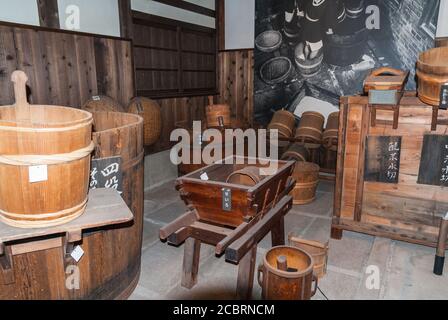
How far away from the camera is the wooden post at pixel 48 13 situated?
4320mm

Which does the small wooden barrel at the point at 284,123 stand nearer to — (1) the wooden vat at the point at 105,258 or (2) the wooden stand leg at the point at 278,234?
(2) the wooden stand leg at the point at 278,234

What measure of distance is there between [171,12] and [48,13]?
281 centimetres

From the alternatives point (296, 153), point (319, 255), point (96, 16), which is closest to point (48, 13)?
point (96, 16)

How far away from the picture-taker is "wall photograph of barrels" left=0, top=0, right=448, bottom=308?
2.09m

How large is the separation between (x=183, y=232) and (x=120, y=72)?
3652mm

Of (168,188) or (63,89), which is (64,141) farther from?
(168,188)

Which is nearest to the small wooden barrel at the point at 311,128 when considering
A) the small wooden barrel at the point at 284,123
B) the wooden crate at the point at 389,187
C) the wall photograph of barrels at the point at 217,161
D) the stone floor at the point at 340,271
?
the wall photograph of barrels at the point at 217,161

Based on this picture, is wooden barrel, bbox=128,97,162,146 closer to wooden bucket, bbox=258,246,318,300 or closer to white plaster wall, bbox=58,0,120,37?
white plaster wall, bbox=58,0,120,37

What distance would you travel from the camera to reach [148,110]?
17.4ft

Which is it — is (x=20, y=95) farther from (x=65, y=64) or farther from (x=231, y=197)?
(x=65, y=64)

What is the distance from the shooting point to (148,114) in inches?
208

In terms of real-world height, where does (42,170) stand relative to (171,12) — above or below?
below

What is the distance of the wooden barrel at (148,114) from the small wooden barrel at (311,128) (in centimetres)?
287

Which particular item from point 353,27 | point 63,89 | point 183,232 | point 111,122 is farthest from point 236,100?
point 183,232
